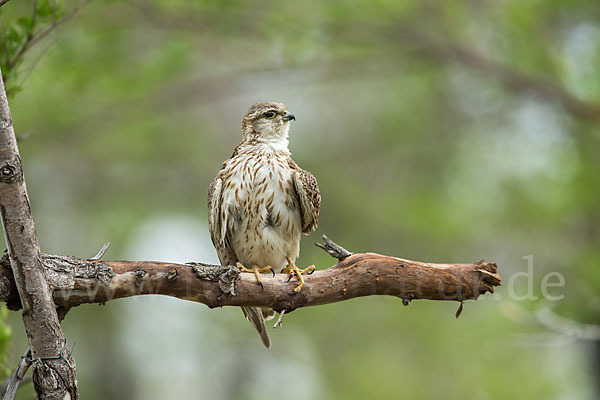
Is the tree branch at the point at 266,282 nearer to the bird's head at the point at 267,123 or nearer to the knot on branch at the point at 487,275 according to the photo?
the knot on branch at the point at 487,275

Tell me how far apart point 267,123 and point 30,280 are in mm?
2592

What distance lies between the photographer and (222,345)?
12781 mm

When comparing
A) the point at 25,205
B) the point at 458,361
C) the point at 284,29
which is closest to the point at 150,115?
the point at 284,29

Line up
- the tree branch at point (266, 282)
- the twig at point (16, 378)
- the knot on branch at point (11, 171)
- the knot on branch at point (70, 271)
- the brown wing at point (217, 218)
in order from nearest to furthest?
the knot on branch at point (11, 171)
the twig at point (16, 378)
the knot on branch at point (70, 271)
the tree branch at point (266, 282)
the brown wing at point (217, 218)

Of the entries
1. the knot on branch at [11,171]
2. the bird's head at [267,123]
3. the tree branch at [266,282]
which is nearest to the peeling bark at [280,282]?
the tree branch at [266,282]

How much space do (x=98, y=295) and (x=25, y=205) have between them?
1.77 ft

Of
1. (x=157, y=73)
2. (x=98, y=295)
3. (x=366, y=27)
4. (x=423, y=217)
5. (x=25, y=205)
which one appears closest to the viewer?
(x=25, y=205)

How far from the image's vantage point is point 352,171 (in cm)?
1249

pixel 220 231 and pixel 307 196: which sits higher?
pixel 307 196

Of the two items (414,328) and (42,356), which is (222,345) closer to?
(414,328)

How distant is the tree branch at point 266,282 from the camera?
2.94 meters

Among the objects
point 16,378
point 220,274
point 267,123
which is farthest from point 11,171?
point 267,123

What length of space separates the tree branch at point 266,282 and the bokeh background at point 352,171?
8.71ft

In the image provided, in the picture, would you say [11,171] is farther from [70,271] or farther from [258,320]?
[258,320]
